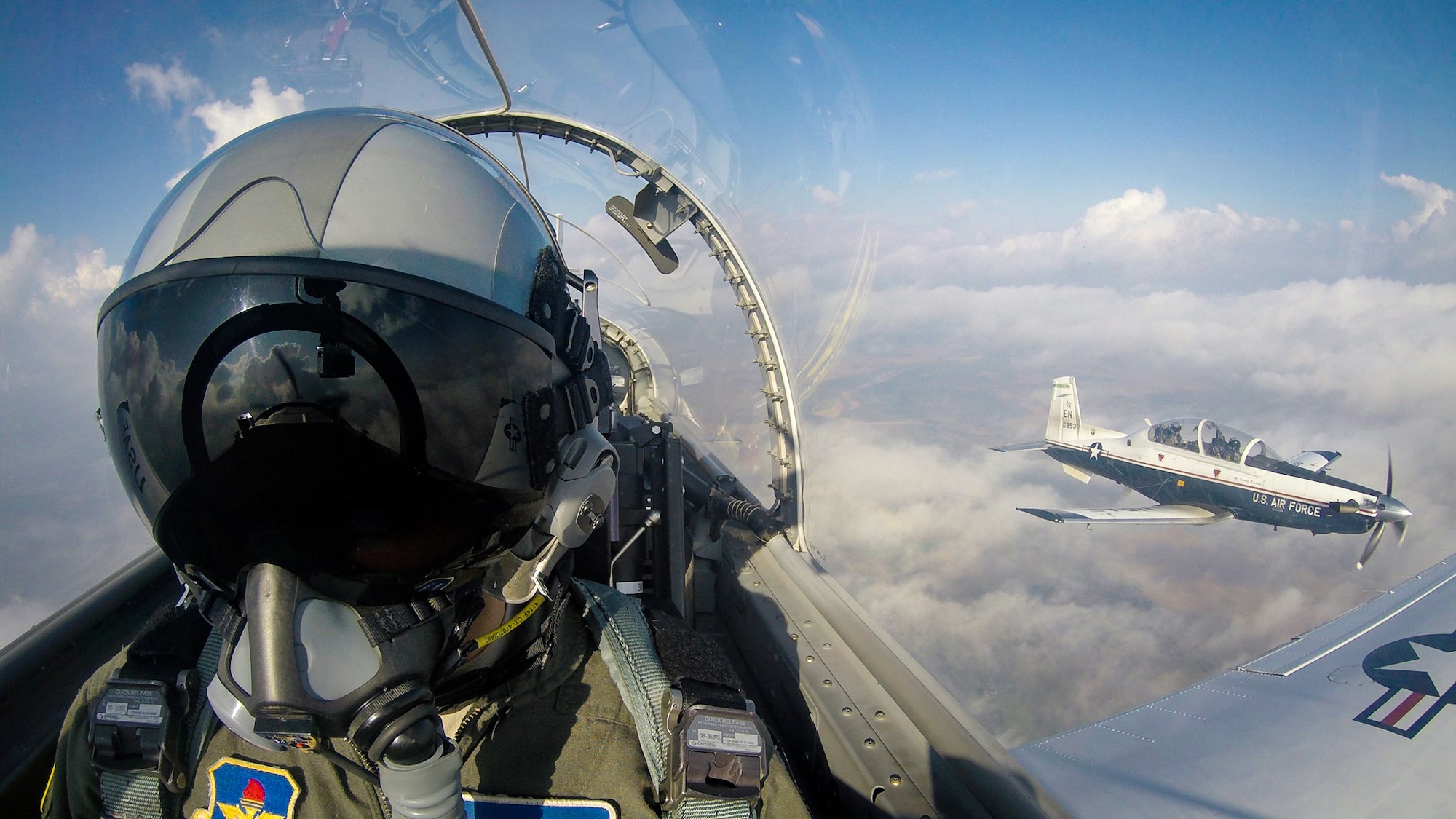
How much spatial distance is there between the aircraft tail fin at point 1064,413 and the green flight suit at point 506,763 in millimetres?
16715

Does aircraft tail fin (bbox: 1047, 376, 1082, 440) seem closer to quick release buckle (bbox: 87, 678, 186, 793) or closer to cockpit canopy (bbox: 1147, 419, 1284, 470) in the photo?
cockpit canopy (bbox: 1147, 419, 1284, 470)

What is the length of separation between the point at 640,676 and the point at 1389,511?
46.6 feet

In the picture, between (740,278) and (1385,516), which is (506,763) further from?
(1385,516)

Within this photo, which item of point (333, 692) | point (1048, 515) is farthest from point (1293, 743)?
point (1048, 515)

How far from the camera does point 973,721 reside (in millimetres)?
1516

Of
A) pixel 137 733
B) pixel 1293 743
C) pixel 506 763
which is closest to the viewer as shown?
pixel 137 733

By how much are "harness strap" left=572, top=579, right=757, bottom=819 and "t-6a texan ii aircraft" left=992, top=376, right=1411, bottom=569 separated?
493 inches

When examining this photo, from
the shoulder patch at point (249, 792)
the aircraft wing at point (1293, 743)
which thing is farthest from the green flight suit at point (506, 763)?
the aircraft wing at point (1293, 743)

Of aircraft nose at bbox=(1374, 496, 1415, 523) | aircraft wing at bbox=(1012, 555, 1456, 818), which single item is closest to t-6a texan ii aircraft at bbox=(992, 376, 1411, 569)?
aircraft nose at bbox=(1374, 496, 1415, 523)

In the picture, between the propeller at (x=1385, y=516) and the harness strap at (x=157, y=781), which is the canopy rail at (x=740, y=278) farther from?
the propeller at (x=1385, y=516)

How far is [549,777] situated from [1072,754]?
247 centimetres

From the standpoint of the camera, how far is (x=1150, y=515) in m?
12.7

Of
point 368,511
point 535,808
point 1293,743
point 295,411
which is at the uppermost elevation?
point 295,411

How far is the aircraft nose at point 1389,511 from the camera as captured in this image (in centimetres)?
1009
